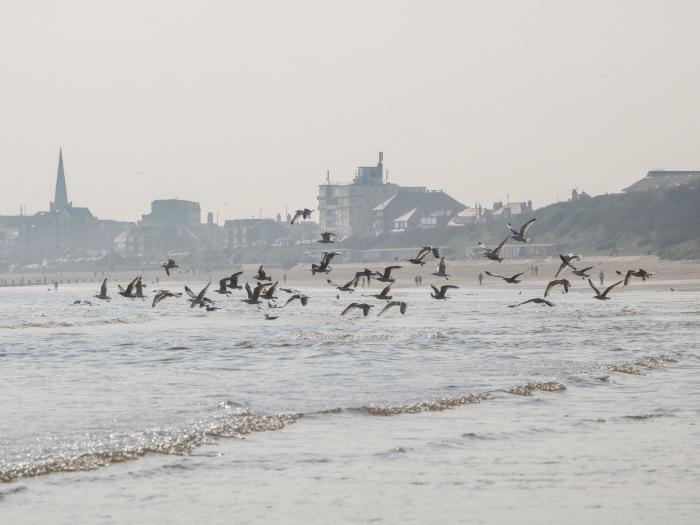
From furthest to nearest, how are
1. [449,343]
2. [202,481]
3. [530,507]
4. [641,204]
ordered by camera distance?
1. [641,204]
2. [449,343]
3. [202,481]
4. [530,507]

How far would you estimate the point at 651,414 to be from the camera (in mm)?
20734

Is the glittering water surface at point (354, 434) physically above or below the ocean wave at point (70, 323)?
above

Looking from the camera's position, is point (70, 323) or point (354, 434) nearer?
point (354, 434)

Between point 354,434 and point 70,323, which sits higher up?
point 354,434

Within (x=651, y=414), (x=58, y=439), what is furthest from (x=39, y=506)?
(x=651, y=414)

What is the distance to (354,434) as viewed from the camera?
63.1ft

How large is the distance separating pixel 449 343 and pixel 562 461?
23.3 m

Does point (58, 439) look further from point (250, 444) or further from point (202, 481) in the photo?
point (202, 481)

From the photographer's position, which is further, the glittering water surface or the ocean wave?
the ocean wave

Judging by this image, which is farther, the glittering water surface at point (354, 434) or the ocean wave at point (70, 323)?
the ocean wave at point (70, 323)

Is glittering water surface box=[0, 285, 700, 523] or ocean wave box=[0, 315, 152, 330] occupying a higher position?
glittering water surface box=[0, 285, 700, 523]

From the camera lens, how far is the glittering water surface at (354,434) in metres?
14.5

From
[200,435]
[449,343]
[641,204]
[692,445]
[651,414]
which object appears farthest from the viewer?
[641,204]

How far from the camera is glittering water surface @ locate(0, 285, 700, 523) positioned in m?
14.5
